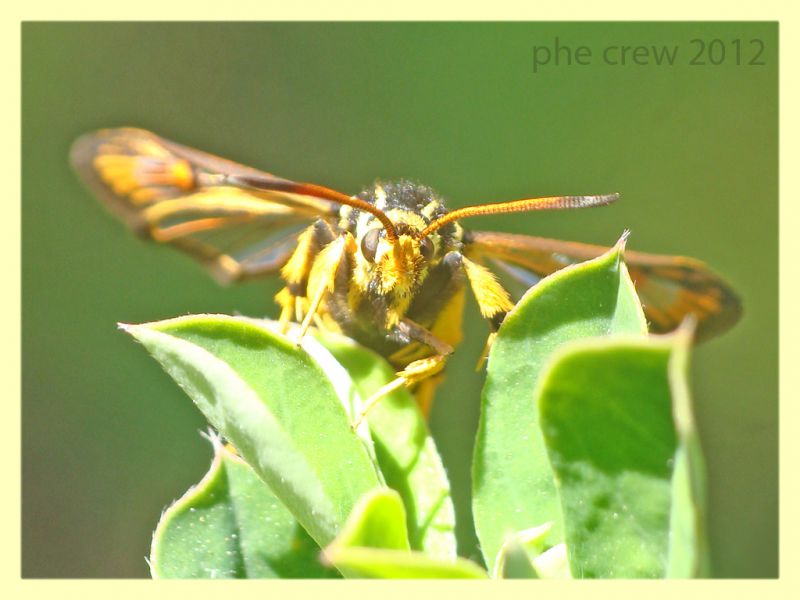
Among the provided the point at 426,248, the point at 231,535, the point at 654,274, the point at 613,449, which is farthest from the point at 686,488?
the point at 654,274

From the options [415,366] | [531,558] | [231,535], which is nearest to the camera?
[531,558]

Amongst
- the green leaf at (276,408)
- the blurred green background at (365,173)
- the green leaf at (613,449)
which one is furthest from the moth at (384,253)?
the blurred green background at (365,173)

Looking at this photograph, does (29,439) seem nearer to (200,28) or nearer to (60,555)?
(60,555)

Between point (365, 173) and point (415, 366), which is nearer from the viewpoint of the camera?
point (415, 366)

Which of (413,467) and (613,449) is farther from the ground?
(613,449)

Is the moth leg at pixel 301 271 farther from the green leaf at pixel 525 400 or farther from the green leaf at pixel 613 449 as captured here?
the green leaf at pixel 613 449

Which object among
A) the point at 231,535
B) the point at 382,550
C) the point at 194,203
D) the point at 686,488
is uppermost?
the point at 194,203

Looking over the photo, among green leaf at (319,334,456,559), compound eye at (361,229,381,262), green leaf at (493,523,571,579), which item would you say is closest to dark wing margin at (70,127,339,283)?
compound eye at (361,229,381,262)

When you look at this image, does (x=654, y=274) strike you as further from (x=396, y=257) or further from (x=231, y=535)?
(x=231, y=535)
